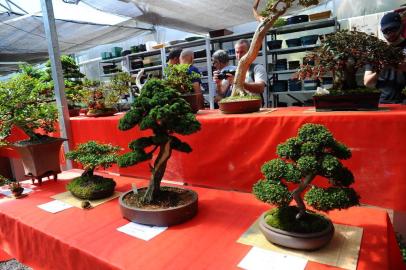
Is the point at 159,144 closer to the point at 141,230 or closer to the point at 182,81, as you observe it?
the point at 141,230

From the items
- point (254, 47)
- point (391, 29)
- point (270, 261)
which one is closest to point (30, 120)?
point (254, 47)

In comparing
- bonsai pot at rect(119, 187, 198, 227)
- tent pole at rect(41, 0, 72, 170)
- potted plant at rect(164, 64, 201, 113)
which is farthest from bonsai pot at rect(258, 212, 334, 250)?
tent pole at rect(41, 0, 72, 170)

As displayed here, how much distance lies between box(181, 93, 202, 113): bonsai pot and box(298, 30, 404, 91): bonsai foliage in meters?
0.57

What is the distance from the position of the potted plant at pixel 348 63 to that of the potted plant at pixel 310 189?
389 mm

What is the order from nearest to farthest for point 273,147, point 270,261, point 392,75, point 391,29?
1. point 270,261
2. point 273,147
3. point 391,29
4. point 392,75

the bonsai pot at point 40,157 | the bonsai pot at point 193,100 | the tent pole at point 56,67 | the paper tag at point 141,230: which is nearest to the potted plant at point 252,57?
the bonsai pot at point 193,100

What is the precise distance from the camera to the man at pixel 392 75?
4.91 feet

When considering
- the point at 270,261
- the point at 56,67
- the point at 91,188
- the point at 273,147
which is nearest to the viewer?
the point at 270,261

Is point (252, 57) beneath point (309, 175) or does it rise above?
above

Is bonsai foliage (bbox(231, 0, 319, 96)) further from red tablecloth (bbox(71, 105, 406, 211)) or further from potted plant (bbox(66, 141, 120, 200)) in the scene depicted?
potted plant (bbox(66, 141, 120, 200))

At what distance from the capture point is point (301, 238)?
745mm

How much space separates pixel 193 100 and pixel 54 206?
2.71ft

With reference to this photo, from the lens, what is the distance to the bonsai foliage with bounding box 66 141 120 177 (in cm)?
130

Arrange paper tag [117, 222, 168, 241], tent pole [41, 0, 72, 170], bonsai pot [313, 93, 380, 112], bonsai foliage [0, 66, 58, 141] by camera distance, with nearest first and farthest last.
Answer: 1. paper tag [117, 222, 168, 241]
2. bonsai pot [313, 93, 380, 112]
3. bonsai foliage [0, 66, 58, 141]
4. tent pole [41, 0, 72, 170]
